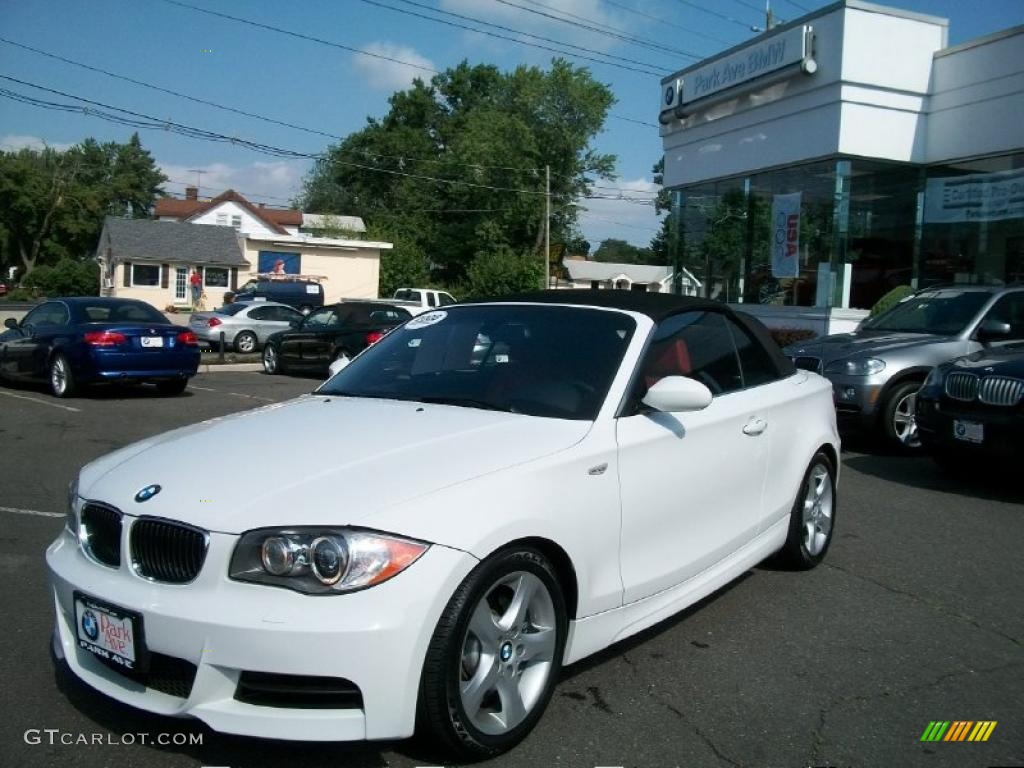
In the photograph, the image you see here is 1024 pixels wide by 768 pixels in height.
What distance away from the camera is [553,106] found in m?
63.0

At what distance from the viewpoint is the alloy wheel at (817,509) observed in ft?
17.5

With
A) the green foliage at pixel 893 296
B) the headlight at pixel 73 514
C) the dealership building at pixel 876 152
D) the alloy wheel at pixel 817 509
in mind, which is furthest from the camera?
the dealership building at pixel 876 152

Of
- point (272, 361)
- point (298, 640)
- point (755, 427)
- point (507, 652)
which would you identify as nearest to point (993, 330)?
point (755, 427)

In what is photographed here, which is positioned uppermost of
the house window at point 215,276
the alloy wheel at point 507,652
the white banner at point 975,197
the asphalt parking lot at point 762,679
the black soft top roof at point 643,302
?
the white banner at point 975,197

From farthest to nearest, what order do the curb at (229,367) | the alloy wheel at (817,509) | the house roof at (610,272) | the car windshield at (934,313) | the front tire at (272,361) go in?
the house roof at (610,272) < the curb at (229,367) < the front tire at (272,361) < the car windshield at (934,313) < the alloy wheel at (817,509)

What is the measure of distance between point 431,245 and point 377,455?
6486 cm

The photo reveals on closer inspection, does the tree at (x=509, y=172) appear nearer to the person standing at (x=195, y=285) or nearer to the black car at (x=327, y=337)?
the person standing at (x=195, y=285)

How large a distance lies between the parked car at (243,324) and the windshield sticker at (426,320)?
717 inches

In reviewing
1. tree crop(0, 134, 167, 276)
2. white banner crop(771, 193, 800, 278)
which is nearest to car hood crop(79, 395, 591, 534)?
white banner crop(771, 193, 800, 278)

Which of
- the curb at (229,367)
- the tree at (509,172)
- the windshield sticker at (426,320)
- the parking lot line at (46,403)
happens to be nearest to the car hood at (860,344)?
the windshield sticker at (426,320)

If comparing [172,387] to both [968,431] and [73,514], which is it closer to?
[968,431]

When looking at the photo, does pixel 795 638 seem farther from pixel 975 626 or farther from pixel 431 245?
pixel 431 245

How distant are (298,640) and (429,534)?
1.60ft

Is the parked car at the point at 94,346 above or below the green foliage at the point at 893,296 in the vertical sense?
below
